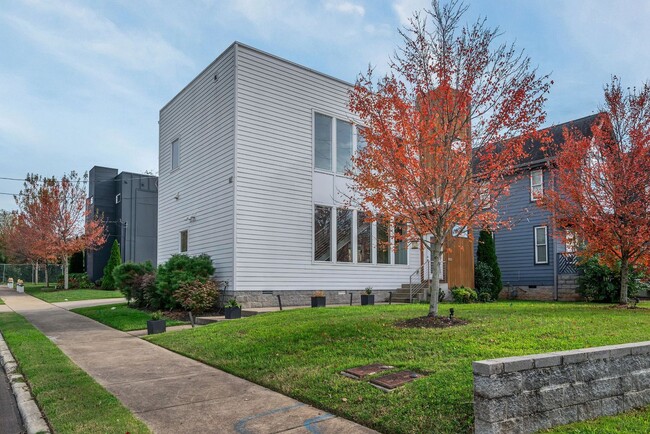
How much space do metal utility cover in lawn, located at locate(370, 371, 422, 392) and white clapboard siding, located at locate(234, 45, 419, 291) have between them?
8586 millimetres

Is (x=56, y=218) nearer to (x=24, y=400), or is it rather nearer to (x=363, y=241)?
(x=363, y=241)

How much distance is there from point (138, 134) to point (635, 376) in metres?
21.7

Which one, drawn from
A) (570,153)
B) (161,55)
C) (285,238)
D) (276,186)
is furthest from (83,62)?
(570,153)

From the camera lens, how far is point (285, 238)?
578 inches

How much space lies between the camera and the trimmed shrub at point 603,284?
15.9 meters

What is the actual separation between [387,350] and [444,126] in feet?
13.9

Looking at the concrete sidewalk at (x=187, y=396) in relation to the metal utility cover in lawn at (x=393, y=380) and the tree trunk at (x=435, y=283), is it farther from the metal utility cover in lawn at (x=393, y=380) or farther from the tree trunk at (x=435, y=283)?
the tree trunk at (x=435, y=283)

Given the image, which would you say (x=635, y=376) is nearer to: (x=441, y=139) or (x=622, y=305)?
(x=441, y=139)

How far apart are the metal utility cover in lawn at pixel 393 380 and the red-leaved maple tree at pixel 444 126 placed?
10.8 feet

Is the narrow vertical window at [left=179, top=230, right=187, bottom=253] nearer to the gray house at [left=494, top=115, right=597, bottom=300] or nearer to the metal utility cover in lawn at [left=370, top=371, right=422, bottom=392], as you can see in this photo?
the metal utility cover in lawn at [left=370, top=371, right=422, bottom=392]

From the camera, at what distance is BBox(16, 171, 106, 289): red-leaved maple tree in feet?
87.2

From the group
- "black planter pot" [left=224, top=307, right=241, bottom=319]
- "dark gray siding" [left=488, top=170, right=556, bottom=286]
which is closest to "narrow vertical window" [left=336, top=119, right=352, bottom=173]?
"black planter pot" [left=224, top=307, right=241, bottom=319]

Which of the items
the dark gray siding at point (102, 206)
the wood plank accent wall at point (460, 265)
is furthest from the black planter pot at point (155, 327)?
the dark gray siding at point (102, 206)

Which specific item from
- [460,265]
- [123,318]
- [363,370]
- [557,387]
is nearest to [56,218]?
[123,318]
